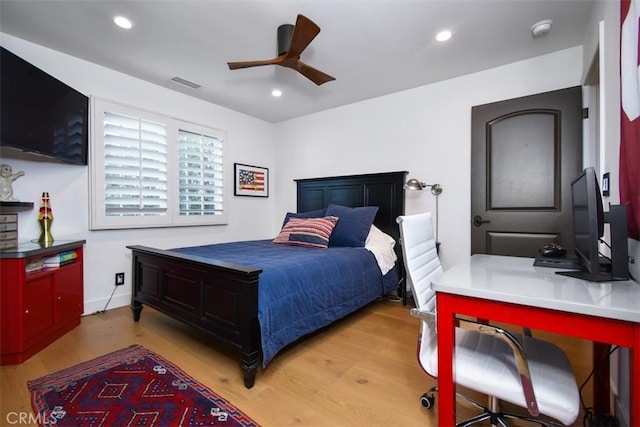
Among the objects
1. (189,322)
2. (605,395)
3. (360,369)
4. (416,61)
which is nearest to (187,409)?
(189,322)

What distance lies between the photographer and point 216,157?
154 inches

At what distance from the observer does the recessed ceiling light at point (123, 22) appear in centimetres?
215

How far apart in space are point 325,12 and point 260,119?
8.66 ft

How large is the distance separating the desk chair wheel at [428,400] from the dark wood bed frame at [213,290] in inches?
37.3

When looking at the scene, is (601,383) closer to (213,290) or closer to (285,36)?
(213,290)

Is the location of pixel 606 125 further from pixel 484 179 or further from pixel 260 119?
pixel 260 119

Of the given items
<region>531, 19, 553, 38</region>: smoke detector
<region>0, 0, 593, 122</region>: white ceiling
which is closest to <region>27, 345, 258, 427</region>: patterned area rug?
<region>0, 0, 593, 122</region>: white ceiling

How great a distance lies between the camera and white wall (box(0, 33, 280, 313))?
2512mm

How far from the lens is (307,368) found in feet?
6.25

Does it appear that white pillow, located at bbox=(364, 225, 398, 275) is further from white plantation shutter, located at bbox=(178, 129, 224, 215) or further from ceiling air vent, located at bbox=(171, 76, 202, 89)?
ceiling air vent, located at bbox=(171, 76, 202, 89)

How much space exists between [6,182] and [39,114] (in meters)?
0.59

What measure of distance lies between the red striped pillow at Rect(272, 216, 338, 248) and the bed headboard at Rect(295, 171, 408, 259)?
2.06ft

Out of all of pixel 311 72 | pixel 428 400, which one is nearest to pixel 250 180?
pixel 311 72

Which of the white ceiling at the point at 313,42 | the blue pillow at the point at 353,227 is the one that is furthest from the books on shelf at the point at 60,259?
the blue pillow at the point at 353,227
